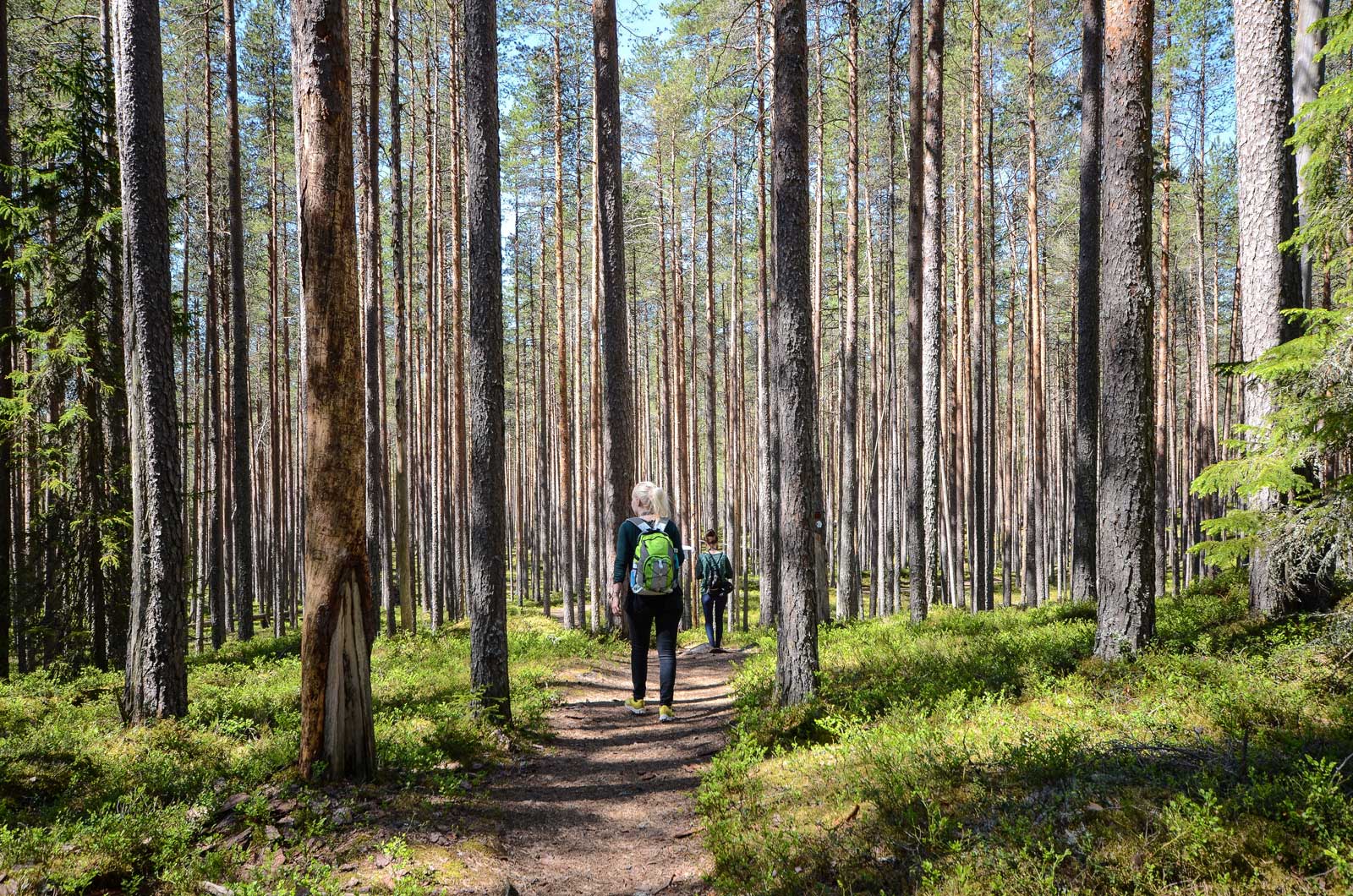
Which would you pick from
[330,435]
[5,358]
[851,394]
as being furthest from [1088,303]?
[5,358]

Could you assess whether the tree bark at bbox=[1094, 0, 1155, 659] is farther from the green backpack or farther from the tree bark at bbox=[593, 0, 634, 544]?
the tree bark at bbox=[593, 0, 634, 544]

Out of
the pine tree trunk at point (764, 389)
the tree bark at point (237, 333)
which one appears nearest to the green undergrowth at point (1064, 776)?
the pine tree trunk at point (764, 389)

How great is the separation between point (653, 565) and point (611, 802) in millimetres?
2293

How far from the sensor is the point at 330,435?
4.93 meters

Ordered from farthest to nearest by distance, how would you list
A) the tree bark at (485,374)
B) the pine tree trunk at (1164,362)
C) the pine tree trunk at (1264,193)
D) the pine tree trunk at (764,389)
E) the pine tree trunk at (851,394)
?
the pine tree trunk at (1164,362), the pine tree trunk at (851,394), the pine tree trunk at (764,389), the pine tree trunk at (1264,193), the tree bark at (485,374)

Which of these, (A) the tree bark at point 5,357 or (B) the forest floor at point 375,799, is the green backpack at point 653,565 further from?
(A) the tree bark at point 5,357

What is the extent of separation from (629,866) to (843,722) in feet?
7.03

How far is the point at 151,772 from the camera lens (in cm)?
554

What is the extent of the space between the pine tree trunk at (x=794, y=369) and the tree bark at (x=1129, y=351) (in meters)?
2.78

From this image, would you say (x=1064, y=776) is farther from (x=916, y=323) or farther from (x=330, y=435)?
(x=916, y=323)

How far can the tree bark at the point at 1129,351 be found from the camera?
6.52 metres

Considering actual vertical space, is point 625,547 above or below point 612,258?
below

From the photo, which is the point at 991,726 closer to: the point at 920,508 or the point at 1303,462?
the point at 1303,462

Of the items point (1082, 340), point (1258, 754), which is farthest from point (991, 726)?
point (1082, 340)
